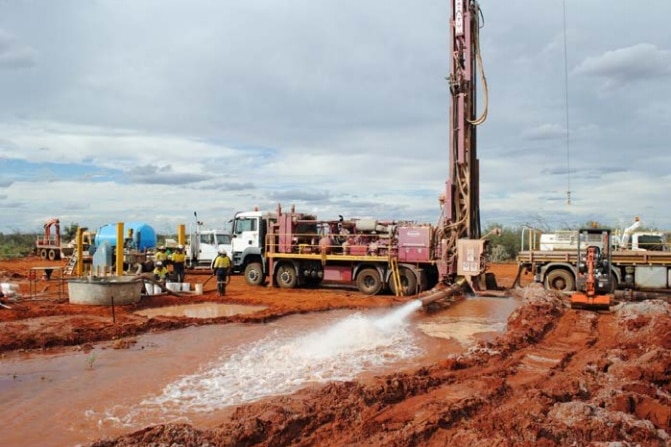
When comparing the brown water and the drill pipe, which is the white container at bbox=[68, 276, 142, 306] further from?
the drill pipe

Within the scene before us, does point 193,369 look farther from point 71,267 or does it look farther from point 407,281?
point 71,267

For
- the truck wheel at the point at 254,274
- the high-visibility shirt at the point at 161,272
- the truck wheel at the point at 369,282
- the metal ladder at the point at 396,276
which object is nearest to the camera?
the metal ladder at the point at 396,276

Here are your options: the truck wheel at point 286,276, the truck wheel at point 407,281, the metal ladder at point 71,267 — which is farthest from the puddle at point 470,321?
the metal ladder at point 71,267

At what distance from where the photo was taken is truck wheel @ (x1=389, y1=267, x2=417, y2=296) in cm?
1794

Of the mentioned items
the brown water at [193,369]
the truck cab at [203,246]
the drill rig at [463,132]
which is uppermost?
the drill rig at [463,132]

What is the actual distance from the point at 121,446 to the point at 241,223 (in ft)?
57.1

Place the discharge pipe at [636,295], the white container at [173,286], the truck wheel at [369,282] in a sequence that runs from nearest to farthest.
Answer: the discharge pipe at [636,295] → the white container at [173,286] → the truck wheel at [369,282]

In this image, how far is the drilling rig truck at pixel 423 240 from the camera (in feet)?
58.5

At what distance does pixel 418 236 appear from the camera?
17922mm

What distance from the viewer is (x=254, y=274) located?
2141 cm

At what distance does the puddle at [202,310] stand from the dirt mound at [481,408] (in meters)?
7.68

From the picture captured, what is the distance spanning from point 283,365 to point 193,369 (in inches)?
52.6

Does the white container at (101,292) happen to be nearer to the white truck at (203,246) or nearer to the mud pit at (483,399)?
the mud pit at (483,399)

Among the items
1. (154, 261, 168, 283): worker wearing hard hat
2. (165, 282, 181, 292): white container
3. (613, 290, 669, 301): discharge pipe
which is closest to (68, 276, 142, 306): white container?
(165, 282, 181, 292): white container
